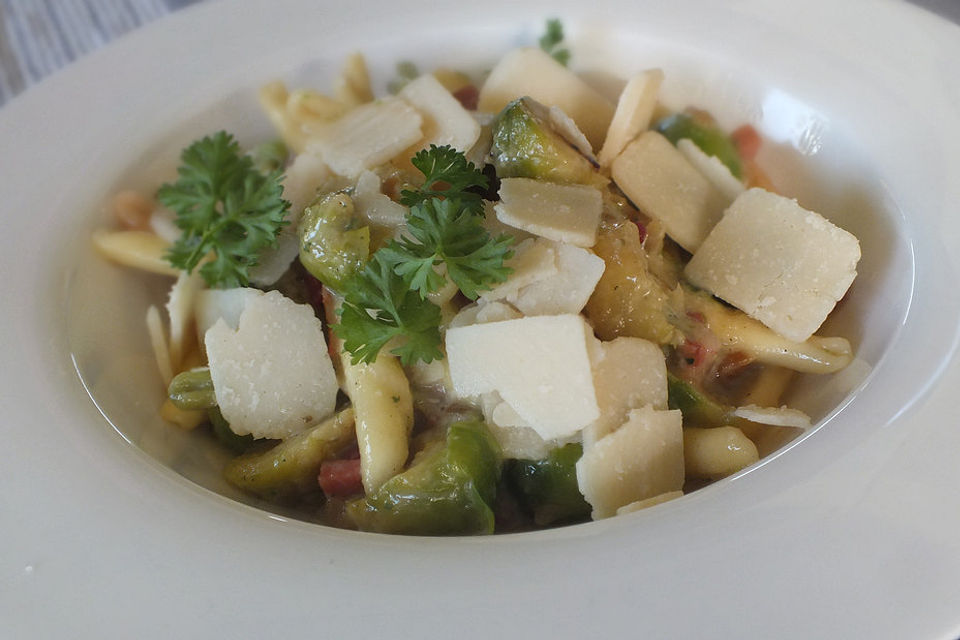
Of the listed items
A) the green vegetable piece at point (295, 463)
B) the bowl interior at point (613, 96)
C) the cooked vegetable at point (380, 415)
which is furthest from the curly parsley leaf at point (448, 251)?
the bowl interior at point (613, 96)

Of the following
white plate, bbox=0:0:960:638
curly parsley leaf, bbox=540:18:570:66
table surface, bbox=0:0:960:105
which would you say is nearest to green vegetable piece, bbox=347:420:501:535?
white plate, bbox=0:0:960:638

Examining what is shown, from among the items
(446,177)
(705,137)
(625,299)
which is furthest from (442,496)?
(705,137)

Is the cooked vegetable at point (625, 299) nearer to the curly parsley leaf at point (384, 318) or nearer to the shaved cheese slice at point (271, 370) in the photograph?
the curly parsley leaf at point (384, 318)

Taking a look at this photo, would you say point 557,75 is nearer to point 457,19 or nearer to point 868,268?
point 457,19

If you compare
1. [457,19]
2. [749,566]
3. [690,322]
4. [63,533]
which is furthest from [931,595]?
[457,19]

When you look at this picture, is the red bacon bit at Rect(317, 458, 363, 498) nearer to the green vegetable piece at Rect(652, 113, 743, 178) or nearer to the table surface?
the green vegetable piece at Rect(652, 113, 743, 178)

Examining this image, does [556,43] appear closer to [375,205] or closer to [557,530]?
[375,205]
